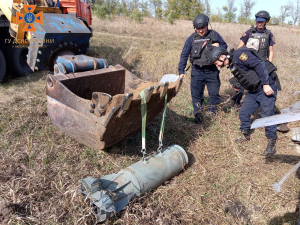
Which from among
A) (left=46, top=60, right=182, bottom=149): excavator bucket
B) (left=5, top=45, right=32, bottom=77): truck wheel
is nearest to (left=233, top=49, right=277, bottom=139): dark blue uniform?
(left=46, top=60, right=182, bottom=149): excavator bucket

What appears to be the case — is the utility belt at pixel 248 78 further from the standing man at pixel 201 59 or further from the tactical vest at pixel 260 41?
the tactical vest at pixel 260 41

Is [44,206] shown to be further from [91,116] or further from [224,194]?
[224,194]

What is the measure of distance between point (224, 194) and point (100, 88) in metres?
2.15

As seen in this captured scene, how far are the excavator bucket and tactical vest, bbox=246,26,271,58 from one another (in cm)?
215

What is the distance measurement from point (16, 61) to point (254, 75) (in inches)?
201

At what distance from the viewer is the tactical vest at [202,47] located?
3.77 meters

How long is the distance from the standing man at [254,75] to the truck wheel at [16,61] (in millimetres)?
4521

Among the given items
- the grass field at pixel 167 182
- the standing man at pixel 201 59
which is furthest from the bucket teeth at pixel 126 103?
the standing man at pixel 201 59

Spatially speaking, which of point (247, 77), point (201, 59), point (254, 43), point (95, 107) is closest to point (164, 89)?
point (95, 107)

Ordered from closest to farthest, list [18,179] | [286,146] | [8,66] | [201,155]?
[18,179]
[201,155]
[286,146]
[8,66]

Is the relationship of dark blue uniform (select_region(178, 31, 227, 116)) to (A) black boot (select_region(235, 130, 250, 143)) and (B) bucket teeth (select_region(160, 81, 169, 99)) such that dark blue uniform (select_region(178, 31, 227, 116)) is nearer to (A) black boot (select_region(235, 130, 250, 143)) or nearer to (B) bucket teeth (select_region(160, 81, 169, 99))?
(A) black boot (select_region(235, 130, 250, 143))

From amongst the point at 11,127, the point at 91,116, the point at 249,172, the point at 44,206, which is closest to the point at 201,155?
the point at 249,172

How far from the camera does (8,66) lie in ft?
18.5

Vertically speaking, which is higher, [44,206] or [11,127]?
[11,127]
